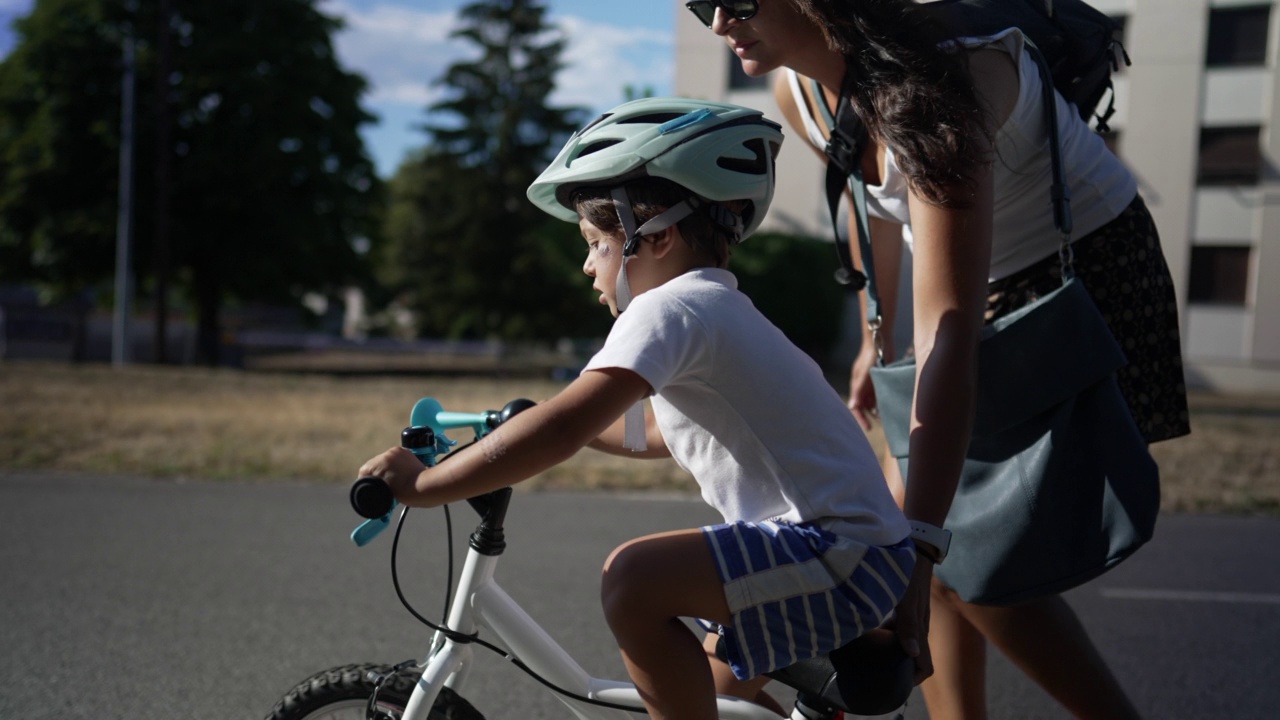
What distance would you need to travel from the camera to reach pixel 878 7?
68.2 inches

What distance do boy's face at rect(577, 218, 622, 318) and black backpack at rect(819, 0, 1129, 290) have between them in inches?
19.3

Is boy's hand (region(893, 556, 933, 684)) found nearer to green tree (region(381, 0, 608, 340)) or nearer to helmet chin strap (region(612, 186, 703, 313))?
helmet chin strap (region(612, 186, 703, 313))

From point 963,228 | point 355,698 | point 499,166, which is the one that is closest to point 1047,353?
point 963,228

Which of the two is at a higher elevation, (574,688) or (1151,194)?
(1151,194)

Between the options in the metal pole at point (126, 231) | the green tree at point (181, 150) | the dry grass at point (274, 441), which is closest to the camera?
the dry grass at point (274, 441)

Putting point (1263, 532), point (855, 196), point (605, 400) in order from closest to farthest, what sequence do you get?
1. point (605, 400)
2. point (855, 196)
3. point (1263, 532)

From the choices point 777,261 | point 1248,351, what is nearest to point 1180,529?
point 777,261

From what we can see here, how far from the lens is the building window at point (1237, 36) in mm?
25125

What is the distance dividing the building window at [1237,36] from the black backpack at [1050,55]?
27653 millimetres

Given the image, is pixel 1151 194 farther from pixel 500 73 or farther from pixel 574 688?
pixel 574 688

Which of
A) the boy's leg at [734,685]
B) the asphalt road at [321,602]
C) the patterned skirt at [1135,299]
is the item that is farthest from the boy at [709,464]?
the asphalt road at [321,602]

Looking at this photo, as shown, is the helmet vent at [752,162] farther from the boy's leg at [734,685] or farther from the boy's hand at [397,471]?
the boy's leg at [734,685]

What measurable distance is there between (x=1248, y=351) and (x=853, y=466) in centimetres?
2839

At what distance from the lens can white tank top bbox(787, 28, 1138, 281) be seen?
180 cm
